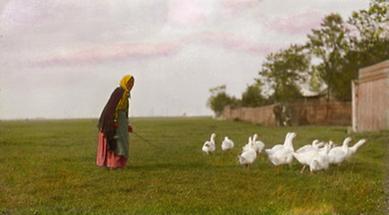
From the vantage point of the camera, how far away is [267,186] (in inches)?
252

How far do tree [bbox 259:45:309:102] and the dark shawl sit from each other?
1.37 meters

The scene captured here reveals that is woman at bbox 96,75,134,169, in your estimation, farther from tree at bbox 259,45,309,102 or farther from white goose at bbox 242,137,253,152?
tree at bbox 259,45,309,102

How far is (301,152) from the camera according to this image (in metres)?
7.58

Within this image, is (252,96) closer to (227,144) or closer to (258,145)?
(258,145)

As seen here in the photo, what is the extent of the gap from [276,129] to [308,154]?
1026mm

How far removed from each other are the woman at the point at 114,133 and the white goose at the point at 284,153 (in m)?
1.48

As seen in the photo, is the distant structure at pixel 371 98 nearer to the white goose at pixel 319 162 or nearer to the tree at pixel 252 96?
the white goose at pixel 319 162

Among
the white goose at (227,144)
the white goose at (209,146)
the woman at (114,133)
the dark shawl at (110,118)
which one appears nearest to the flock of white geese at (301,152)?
the white goose at (209,146)

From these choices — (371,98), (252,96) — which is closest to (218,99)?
(252,96)

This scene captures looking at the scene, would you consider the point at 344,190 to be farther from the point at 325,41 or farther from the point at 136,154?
the point at 136,154

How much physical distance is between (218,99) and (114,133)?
1.54 metres

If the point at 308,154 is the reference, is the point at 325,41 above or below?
above

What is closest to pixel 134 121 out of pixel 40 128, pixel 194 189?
pixel 40 128

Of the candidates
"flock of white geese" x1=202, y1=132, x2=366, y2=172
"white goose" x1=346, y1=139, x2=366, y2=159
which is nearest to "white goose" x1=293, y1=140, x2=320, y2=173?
"flock of white geese" x1=202, y1=132, x2=366, y2=172
